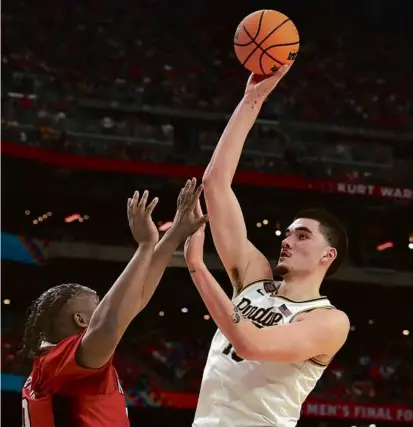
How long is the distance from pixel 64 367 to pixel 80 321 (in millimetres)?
300

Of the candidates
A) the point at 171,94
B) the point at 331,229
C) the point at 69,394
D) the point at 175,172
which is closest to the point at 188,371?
the point at 175,172

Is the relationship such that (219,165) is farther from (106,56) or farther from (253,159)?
(106,56)

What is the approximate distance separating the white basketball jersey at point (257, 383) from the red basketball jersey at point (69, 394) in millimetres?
613

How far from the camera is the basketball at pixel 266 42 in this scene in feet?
13.5

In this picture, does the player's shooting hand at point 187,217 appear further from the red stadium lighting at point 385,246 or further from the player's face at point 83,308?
the red stadium lighting at point 385,246

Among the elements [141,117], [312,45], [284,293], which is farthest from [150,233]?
[312,45]

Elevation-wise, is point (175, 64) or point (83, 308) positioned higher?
point (175, 64)

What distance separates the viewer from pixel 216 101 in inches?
717

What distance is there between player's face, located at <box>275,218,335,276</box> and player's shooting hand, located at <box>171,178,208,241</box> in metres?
0.84

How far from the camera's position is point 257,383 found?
3.72 meters

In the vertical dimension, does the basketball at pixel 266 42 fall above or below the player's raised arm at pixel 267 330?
above

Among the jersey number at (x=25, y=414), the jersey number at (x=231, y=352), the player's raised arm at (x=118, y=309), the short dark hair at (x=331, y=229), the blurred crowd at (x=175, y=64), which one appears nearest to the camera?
the player's raised arm at (x=118, y=309)

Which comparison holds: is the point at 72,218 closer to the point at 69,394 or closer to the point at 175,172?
the point at 175,172

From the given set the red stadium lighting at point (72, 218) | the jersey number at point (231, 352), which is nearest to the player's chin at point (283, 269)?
the jersey number at point (231, 352)
